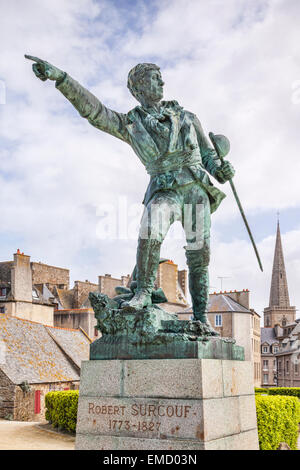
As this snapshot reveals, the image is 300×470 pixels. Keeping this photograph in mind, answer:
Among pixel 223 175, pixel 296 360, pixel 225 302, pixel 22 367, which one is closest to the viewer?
pixel 223 175

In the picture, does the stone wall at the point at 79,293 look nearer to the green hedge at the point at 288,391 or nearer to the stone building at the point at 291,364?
the stone building at the point at 291,364

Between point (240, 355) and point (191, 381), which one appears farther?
point (240, 355)

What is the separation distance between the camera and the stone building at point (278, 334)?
67.2m

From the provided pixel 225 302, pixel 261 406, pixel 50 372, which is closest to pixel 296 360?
pixel 225 302

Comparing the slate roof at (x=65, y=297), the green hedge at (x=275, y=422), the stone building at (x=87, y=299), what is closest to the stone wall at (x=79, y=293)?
the stone building at (x=87, y=299)


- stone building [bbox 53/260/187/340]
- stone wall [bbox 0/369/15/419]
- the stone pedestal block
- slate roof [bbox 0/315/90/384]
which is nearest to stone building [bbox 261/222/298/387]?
stone building [bbox 53/260/187/340]

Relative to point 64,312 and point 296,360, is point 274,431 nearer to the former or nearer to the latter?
point 64,312

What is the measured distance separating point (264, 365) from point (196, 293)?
87.9 m

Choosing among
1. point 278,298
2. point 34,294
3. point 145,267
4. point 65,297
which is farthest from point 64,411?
point 278,298

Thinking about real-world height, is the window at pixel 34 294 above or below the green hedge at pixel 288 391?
above

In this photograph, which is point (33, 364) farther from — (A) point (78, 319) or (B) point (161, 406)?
(B) point (161, 406)

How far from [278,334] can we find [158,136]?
305ft

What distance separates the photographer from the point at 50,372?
2794 centimetres

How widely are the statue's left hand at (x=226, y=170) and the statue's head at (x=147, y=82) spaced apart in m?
1.03
